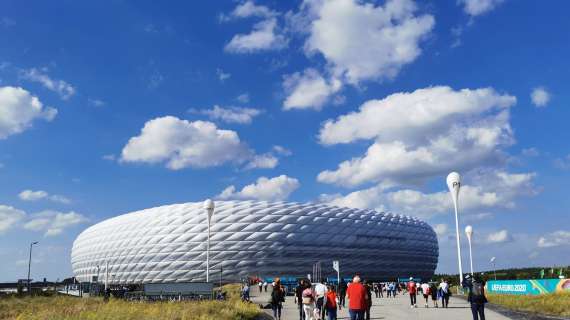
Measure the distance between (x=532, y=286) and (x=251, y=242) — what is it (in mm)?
50223

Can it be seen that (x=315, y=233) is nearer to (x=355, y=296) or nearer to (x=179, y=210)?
(x=179, y=210)

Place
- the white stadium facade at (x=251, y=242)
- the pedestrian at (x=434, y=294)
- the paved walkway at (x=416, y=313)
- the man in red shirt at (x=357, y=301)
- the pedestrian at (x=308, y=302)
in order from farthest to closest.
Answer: the white stadium facade at (x=251, y=242)
the pedestrian at (x=434, y=294)
the paved walkway at (x=416, y=313)
the pedestrian at (x=308, y=302)
the man in red shirt at (x=357, y=301)

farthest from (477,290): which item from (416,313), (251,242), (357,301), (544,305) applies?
(251,242)

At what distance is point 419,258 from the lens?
93625mm

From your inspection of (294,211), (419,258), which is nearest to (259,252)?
(294,211)

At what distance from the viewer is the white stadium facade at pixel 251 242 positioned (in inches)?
2960

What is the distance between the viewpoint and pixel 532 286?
93.1 ft

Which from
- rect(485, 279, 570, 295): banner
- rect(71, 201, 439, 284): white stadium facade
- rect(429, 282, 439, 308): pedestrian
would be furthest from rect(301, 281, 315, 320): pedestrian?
rect(71, 201, 439, 284): white stadium facade

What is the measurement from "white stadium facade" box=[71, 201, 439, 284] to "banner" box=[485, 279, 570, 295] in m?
43.7

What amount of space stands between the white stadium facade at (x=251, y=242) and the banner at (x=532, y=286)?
4370 centimetres

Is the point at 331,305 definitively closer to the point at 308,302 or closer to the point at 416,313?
the point at 308,302

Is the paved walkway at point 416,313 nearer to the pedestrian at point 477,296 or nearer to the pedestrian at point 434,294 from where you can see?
the pedestrian at point 434,294

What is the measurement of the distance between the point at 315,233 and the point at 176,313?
6328 centimetres

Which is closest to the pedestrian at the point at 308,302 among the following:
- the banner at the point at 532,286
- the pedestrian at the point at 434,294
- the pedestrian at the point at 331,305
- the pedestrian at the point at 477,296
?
the pedestrian at the point at 331,305
